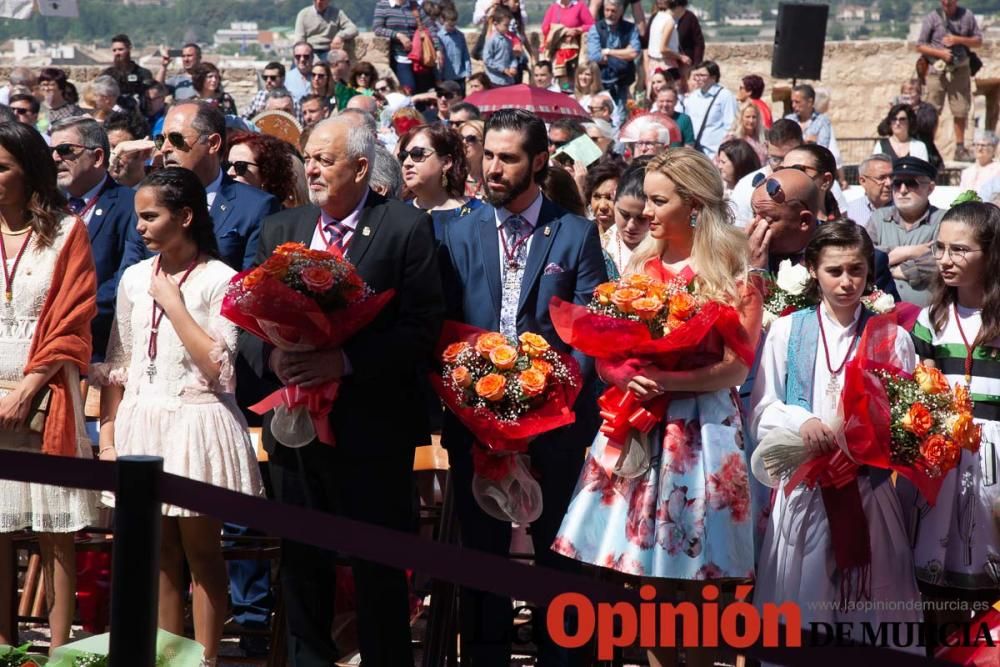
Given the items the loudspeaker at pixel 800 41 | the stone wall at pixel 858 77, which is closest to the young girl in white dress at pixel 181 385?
the loudspeaker at pixel 800 41

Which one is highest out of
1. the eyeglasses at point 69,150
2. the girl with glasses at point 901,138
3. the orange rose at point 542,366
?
the eyeglasses at point 69,150

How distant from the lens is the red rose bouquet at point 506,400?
14.9ft

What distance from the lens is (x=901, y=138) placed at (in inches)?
497

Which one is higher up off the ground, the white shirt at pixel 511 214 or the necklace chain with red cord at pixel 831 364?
the white shirt at pixel 511 214

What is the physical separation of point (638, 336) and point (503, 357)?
1.46 feet

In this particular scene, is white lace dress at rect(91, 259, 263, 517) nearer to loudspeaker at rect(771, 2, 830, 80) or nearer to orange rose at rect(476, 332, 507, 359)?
orange rose at rect(476, 332, 507, 359)

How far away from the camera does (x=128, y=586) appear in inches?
130

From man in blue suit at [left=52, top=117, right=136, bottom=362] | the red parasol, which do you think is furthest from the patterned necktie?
the red parasol

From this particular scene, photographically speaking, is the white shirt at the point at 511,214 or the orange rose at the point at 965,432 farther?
the white shirt at the point at 511,214

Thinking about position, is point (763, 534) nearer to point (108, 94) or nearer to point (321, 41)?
point (108, 94)

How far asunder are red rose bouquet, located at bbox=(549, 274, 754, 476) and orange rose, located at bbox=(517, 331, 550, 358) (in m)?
0.07

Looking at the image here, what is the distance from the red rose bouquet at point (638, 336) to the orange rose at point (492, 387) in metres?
0.27

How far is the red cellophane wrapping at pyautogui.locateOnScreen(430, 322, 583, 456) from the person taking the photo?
4555mm

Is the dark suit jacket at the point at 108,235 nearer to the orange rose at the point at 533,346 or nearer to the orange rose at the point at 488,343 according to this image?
the orange rose at the point at 488,343
